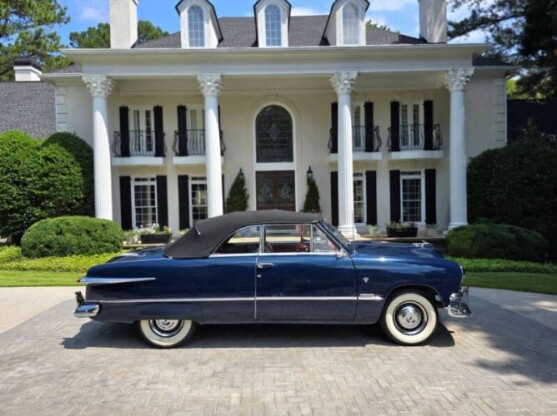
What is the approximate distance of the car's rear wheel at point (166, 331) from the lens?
5.66 m

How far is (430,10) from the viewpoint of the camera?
55.8ft

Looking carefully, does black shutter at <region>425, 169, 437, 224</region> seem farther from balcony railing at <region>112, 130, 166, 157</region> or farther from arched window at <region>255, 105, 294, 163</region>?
balcony railing at <region>112, 130, 166, 157</region>

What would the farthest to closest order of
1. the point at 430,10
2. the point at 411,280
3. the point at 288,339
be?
the point at 430,10
the point at 288,339
the point at 411,280

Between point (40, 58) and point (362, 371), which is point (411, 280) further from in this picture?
point (40, 58)

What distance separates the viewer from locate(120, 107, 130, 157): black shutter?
1788cm

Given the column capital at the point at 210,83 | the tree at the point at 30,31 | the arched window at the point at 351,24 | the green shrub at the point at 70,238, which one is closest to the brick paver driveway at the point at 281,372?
the green shrub at the point at 70,238

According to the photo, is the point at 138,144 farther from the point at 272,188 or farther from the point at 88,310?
the point at 88,310

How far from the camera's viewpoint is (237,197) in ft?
58.0

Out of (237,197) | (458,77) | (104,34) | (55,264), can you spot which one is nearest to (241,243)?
(55,264)

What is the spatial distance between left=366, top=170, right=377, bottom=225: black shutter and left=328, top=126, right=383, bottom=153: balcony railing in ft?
3.19

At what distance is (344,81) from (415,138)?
14.2ft

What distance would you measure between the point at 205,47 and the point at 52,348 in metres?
12.6

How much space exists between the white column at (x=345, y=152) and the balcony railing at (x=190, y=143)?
16.2 ft

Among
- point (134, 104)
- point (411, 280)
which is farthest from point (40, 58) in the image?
point (411, 280)
